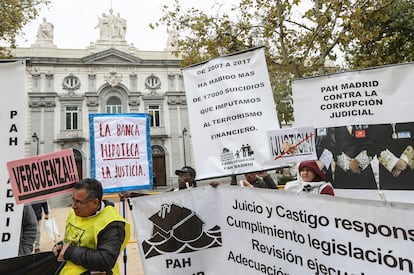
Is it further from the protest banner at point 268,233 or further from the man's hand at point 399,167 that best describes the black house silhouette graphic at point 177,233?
the man's hand at point 399,167

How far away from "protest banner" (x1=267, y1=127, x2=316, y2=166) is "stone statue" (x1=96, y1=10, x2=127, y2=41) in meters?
29.1

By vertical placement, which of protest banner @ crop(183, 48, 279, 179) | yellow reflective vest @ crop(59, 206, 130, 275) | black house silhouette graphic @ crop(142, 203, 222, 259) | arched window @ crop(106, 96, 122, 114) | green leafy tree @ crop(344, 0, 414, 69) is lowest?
black house silhouette graphic @ crop(142, 203, 222, 259)

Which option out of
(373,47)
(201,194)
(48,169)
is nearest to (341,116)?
(201,194)

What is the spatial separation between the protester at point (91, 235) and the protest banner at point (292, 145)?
1.46 metres

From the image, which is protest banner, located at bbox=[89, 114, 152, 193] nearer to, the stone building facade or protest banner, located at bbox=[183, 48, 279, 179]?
protest banner, located at bbox=[183, 48, 279, 179]

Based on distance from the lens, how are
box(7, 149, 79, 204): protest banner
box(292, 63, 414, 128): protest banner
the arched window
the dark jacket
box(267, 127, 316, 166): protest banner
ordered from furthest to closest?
the arched window < box(292, 63, 414, 128): protest banner < box(267, 127, 316, 166): protest banner < box(7, 149, 79, 204): protest banner < the dark jacket

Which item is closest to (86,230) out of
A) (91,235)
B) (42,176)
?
(91,235)

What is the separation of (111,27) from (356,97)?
29.5 meters

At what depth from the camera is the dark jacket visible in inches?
81.4

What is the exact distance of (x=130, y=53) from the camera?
2881cm

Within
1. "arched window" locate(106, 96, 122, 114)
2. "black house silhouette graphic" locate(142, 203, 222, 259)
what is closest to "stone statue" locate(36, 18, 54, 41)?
"arched window" locate(106, 96, 122, 114)

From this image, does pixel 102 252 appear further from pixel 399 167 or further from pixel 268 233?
pixel 399 167

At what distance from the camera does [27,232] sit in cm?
302

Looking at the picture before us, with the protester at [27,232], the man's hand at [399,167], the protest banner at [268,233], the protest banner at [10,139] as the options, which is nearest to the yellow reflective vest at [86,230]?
the protest banner at [10,139]
